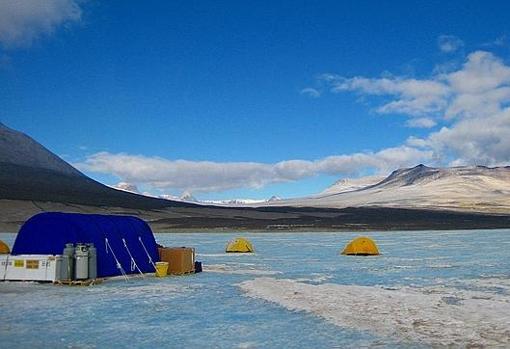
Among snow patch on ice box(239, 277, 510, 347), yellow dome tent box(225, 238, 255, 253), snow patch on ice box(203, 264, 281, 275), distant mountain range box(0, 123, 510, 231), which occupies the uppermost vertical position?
distant mountain range box(0, 123, 510, 231)

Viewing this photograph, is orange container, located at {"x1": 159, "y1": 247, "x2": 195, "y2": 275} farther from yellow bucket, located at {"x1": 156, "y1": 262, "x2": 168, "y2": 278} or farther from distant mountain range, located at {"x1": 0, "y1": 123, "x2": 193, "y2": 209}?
distant mountain range, located at {"x1": 0, "y1": 123, "x2": 193, "y2": 209}

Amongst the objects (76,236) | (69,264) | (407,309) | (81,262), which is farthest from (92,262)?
(407,309)

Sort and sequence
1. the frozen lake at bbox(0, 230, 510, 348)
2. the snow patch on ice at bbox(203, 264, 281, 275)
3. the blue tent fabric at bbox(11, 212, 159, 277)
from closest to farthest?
the frozen lake at bbox(0, 230, 510, 348), the blue tent fabric at bbox(11, 212, 159, 277), the snow patch on ice at bbox(203, 264, 281, 275)

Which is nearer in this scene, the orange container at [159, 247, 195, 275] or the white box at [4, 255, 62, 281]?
the white box at [4, 255, 62, 281]

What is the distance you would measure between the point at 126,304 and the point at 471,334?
282 inches

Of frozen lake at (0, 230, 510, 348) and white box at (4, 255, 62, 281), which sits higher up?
white box at (4, 255, 62, 281)

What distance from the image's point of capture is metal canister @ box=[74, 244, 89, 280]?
51.9ft

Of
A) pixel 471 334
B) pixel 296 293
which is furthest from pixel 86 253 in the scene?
pixel 471 334

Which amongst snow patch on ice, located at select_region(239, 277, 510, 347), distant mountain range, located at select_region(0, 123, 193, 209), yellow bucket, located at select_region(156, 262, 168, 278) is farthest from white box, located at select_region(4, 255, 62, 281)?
distant mountain range, located at select_region(0, 123, 193, 209)

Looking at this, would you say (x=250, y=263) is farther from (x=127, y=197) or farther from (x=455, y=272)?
(x=127, y=197)

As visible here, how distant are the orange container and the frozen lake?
582 mm

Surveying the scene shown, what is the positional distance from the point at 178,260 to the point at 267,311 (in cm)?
759

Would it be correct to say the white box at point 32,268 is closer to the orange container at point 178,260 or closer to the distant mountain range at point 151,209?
the orange container at point 178,260

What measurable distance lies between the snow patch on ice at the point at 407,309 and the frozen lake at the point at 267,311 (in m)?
0.02
